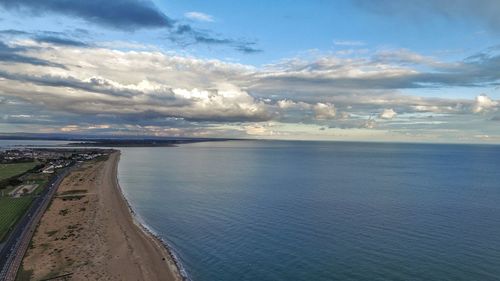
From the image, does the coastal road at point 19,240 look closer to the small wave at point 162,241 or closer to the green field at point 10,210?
the green field at point 10,210

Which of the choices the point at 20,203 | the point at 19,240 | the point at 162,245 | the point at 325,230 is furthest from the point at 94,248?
the point at 20,203

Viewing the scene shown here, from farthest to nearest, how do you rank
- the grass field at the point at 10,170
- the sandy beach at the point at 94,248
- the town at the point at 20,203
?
the grass field at the point at 10,170, the town at the point at 20,203, the sandy beach at the point at 94,248

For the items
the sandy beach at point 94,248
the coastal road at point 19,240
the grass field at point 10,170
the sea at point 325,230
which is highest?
the grass field at point 10,170

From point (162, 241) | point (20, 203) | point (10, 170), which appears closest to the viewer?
point (162, 241)

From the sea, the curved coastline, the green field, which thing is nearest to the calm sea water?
the sea

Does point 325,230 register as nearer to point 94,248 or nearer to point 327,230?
point 327,230

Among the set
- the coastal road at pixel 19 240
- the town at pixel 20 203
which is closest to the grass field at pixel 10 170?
the town at pixel 20 203

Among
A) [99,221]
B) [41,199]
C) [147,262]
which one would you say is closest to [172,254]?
[147,262]
